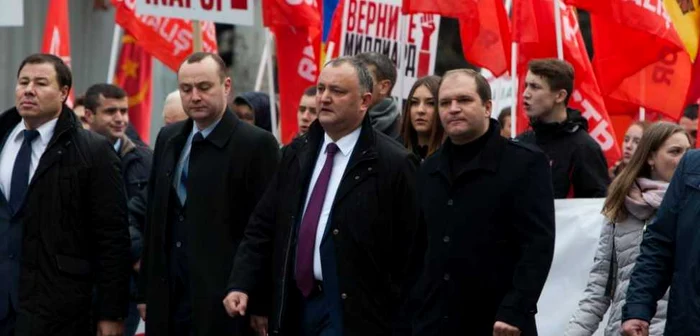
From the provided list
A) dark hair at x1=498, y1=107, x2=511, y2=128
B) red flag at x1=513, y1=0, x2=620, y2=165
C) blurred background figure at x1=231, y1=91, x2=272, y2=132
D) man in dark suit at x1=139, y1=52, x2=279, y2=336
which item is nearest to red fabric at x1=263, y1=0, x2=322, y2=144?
blurred background figure at x1=231, y1=91, x2=272, y2=132

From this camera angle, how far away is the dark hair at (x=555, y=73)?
391 inches

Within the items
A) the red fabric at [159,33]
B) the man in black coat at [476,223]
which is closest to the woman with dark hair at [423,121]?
the man in black coat at [476,223]

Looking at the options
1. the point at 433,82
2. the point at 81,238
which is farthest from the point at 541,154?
the point at 81,238

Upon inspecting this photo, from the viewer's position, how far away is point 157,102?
2061cm

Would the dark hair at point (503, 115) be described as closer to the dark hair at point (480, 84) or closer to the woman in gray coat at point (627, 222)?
the woman in gray coat at point (627, 222)

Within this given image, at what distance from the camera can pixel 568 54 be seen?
11992 millimetres

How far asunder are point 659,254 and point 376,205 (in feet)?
4.29

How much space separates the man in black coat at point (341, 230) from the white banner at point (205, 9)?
5029 mm

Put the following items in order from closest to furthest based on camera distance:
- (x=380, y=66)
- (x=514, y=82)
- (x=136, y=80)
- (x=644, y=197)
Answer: (x=644, y=197) → (x=380, y=66) → (x=514, y=82) → (x=136, y=80)

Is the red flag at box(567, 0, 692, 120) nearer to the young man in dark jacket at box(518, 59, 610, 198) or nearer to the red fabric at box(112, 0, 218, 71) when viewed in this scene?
the young man in dark jacket at box(518, 59, 610, 198)

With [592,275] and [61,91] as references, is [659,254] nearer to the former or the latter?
[592,275]

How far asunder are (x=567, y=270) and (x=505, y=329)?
252cm

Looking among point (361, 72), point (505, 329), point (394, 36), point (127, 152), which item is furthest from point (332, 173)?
point (394, 36)

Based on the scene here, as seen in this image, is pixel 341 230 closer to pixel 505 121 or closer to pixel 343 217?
pixel 343 217
